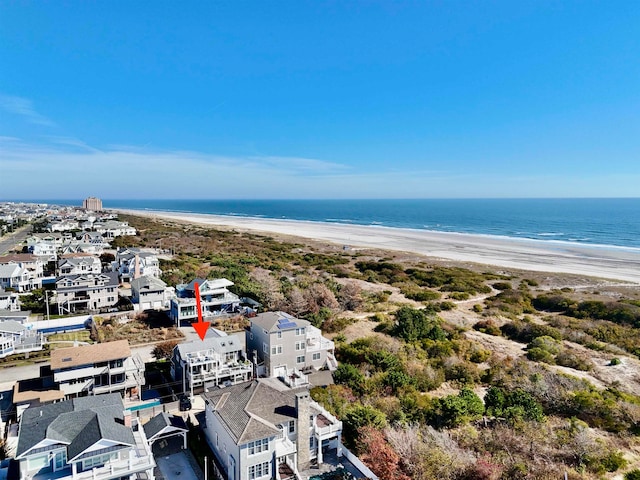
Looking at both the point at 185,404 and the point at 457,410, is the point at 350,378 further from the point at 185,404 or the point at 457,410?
the point at 185,404

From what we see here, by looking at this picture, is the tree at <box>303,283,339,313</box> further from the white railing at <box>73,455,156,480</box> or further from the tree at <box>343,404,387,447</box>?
the white railing at <box>73,455,156,480</box>

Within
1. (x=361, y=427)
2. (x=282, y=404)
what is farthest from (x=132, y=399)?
(x=361, y=427)

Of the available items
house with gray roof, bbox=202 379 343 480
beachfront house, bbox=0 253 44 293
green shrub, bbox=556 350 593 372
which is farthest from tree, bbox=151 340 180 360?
green shrub, bbox=556 350 593 372

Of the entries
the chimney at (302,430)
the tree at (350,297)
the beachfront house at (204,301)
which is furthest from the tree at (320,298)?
the chimney at (302,430)

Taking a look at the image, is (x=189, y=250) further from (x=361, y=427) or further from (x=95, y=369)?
(x=361, y=427)

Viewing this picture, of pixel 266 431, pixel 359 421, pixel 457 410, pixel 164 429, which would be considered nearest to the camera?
pixel 266 431

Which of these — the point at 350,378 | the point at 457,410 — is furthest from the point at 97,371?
the point at 457,410
